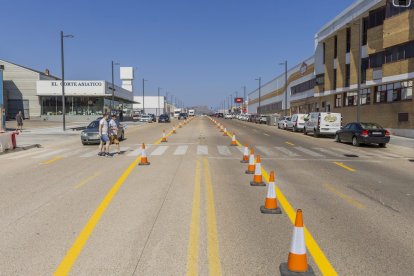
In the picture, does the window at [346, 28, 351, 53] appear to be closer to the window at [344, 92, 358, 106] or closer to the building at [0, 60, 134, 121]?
the window at [344, 92, 358, 106]

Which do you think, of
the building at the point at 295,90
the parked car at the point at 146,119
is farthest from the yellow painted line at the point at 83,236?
the parked car at the point at 146,119

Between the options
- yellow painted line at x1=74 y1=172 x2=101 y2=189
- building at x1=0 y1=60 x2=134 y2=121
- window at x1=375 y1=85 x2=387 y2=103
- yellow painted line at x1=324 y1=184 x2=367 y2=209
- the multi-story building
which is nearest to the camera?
yellow painted line at x1=324 y1=184 x2=367 y2=209

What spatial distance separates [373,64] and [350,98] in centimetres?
684

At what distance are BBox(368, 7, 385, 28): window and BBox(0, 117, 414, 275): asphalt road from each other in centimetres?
2935

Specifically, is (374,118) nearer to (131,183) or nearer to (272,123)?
(272,123)

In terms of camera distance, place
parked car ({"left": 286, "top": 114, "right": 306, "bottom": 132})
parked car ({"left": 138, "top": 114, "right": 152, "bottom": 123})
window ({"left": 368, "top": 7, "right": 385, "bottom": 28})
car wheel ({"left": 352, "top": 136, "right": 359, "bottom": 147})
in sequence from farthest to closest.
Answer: parked car ({"left": 138, "top": 114, "right": 152, "bottom": 123}) → parked car ({"left": 286, "top": 114, "right": 306, "bottom": 132}) → window ({"left": 368, "top": 7, "right": 385, "bottom": 28}) → car wheel ({"left": 352, "top": 136, "right": 359, "bottom": 147})

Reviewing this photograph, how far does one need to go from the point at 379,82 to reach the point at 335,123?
8811 mm

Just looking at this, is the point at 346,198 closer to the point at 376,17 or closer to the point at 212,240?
the point at 212,240

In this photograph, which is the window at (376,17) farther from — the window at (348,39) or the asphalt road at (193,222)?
the asphalt road at (193,222)

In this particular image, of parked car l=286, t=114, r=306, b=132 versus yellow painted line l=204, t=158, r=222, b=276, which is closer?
yellow painted line l=204, t=158, r=222, b=276

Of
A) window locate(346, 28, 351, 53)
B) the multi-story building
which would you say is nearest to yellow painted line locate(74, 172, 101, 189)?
the multi-story building

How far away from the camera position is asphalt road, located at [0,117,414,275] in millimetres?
4625

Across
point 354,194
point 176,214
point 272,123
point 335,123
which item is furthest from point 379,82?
point 176,214

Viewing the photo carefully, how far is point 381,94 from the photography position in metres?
36.2
